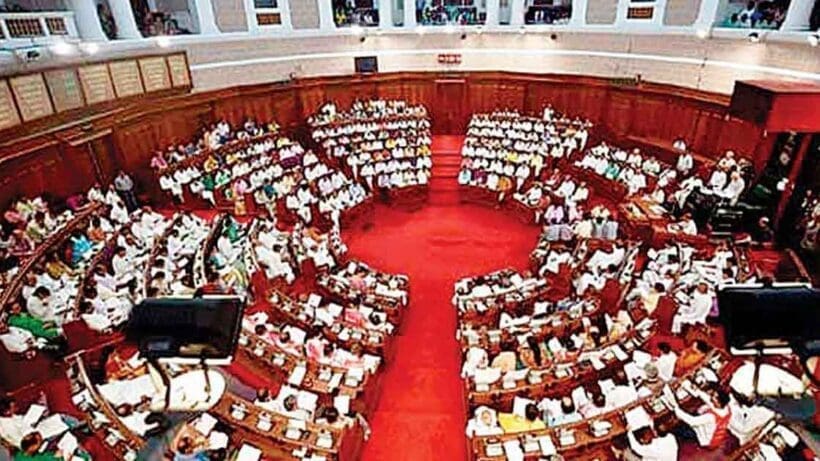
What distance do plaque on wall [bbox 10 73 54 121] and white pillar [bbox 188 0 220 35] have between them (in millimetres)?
5649

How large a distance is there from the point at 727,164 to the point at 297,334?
11.1 meters

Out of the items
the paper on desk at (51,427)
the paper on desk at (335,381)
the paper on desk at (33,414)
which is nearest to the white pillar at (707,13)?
the paper on desk at (335,381)

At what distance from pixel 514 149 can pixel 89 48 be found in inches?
472

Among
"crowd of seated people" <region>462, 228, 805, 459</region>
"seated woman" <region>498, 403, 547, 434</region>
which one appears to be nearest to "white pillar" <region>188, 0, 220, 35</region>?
"crowd of seated people" <region>462, 228, 805, 459</region>

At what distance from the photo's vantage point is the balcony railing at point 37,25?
11830mm

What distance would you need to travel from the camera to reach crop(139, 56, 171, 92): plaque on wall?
14789mm

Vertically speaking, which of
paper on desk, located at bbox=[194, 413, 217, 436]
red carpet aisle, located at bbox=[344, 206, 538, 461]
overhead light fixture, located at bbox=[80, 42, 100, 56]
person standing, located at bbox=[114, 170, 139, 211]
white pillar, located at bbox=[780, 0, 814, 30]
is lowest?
red carpet aisle, located at bbox=[344, 206, 538, 461]

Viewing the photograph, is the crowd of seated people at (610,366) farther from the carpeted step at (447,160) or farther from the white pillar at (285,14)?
the white pillar at (285,14)

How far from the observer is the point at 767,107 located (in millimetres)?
9367

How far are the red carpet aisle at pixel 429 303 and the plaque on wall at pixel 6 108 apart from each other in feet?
26.2

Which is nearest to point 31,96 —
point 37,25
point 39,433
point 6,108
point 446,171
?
point 6,108

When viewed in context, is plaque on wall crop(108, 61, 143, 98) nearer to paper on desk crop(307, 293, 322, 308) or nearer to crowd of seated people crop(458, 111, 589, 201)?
paper on desk crop(307, 293, 322, 308)

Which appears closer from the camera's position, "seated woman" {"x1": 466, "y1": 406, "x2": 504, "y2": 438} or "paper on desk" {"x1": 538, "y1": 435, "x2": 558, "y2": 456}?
"paper on desk" {"x1": 538, "y1": 435, "x2": 558, "y2": 456}

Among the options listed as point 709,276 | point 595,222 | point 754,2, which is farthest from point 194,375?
point 754,2
